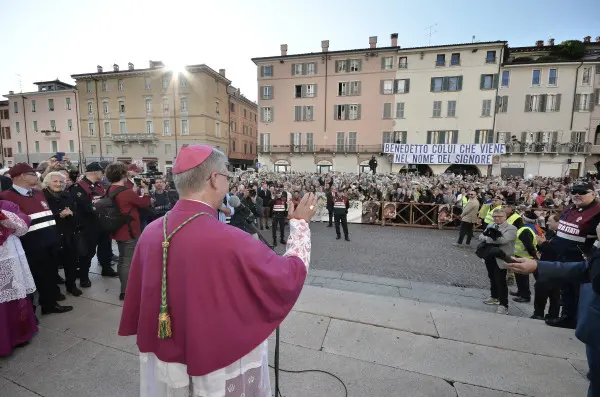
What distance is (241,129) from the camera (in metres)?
44.3

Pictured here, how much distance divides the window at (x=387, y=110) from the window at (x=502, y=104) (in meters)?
9.83

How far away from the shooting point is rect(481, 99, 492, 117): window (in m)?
27.5

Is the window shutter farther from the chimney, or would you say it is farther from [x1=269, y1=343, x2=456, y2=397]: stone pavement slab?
[x1=269, y1=343, x2=456, y2=397]: stone pavement slab

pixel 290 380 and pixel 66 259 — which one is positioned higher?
Result: pixel 66 259

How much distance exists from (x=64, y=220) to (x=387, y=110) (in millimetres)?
29979

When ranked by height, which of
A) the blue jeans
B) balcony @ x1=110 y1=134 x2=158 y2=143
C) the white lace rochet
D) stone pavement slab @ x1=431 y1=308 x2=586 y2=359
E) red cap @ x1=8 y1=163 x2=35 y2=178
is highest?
balcony @ x1=110 y1=134 x2=158 y2=143

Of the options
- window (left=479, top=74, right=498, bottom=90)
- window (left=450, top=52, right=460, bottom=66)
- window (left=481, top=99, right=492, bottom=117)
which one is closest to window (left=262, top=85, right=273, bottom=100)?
window (left=450, top=52, right=460, bottom=66)

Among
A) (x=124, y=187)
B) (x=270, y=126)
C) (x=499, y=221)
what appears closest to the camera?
(x=124, y=187)

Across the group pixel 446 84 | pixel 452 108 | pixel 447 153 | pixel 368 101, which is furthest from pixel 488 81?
pixel 368 101

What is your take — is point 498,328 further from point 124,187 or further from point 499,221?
A: point 124,187

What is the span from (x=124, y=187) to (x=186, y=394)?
3.17 meters

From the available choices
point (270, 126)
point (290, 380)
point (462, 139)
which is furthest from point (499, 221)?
point (270, 126)

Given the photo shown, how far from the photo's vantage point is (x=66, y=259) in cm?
392

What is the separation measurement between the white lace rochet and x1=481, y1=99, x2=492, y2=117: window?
33139 mm
